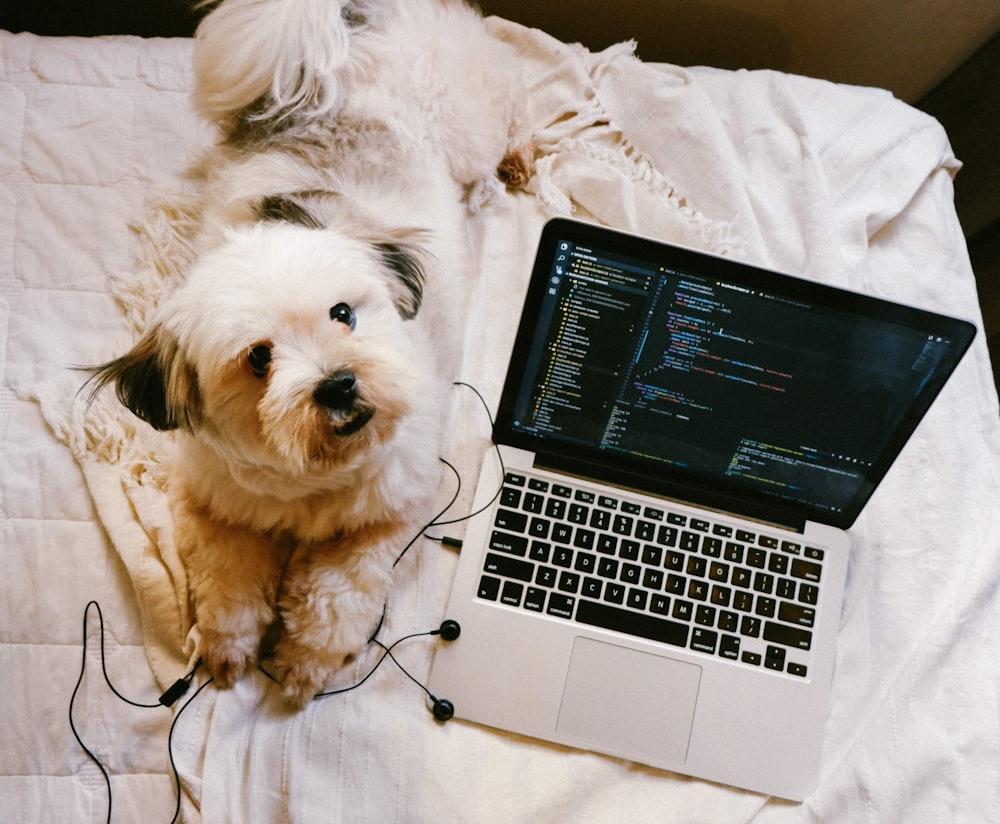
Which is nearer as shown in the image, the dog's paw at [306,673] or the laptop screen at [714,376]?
the laptop screen at [714,376]

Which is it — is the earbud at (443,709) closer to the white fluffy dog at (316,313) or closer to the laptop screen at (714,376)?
the white fluffy dog at (316,313)

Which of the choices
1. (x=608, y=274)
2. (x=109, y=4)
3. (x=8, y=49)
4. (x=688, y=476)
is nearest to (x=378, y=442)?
(x=608, y=274)

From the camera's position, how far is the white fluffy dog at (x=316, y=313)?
945 millimetres

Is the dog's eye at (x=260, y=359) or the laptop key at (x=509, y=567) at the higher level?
the dog's eye at (x=260, y=359)

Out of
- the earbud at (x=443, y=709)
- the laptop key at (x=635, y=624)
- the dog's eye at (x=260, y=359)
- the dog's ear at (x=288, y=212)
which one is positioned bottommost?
the earbud at (x=443, y=709)

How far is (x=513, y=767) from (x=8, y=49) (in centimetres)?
165

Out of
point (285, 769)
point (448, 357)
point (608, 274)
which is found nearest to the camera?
point (608, 274)

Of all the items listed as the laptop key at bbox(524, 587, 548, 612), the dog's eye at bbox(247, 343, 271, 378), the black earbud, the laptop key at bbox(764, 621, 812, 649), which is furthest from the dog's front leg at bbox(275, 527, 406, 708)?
the laptop key at bbox(764, 621, 812, 649)

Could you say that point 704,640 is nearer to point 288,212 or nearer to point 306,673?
point 306,673

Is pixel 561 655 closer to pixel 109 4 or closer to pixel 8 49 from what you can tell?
pixel 8 49

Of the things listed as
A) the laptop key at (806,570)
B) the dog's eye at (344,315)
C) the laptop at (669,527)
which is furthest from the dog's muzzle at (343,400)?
the laptop key at (806,570)

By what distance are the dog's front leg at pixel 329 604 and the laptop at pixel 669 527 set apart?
5.0 inches

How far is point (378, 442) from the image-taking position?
3.23ft

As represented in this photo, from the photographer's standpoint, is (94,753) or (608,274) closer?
(608,274)
